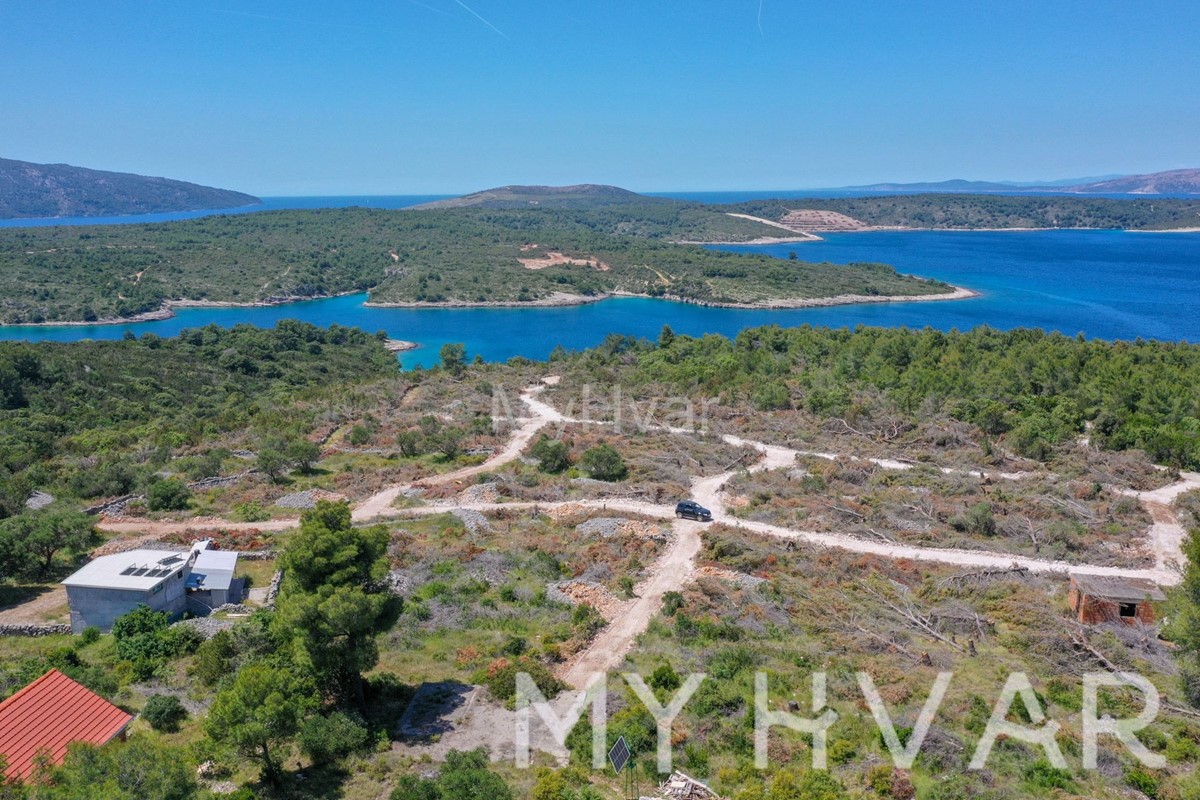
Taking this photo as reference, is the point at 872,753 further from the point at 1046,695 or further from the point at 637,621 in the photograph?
the point at 637,621

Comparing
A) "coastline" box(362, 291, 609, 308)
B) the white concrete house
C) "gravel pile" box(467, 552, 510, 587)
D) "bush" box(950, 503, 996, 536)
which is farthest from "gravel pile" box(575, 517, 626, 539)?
"coastline" box(362, 291, 609, 308)

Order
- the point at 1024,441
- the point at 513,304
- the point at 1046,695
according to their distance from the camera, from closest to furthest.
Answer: the point at 1046,695
the point at 1024,441
the point at 513,304

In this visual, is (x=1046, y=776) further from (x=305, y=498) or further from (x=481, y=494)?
(x=305, y=498)

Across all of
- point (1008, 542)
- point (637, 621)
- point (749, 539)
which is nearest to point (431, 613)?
point (637, 621)

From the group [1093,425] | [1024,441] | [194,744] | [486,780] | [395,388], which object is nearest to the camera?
[486,780]

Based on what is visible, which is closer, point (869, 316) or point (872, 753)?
point (872, 753)

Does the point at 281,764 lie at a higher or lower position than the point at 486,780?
lower

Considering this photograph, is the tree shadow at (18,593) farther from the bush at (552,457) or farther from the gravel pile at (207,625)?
the bush at (552,457)
